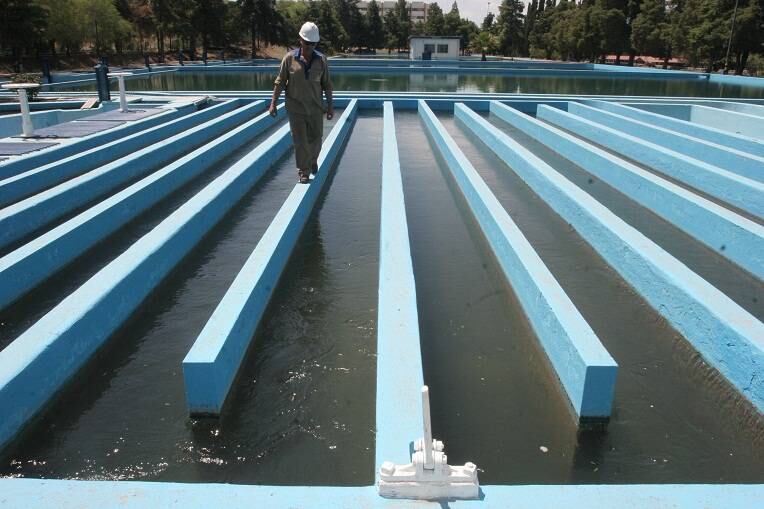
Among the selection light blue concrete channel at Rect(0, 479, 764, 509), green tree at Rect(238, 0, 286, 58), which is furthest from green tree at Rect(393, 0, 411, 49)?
light blue concrete channel at Rect(0, 479, 764, 509)

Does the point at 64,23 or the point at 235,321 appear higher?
the point at 64,23

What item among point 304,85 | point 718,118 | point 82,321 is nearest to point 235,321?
point 82,321

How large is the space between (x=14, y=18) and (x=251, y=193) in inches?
1031

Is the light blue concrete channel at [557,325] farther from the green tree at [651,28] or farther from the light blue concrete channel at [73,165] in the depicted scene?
the green tree at [651,28]

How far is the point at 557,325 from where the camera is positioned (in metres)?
2.74

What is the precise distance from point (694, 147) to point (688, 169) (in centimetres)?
130

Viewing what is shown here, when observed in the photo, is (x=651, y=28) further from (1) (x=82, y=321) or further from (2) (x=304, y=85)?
(1) (x=82, y=321)

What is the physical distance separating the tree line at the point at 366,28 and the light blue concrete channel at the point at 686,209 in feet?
86.1

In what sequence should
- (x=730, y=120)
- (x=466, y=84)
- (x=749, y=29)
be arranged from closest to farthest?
1. (x=730, y=120)
2. (x=466, y=84)
3. (x=749, y=29)

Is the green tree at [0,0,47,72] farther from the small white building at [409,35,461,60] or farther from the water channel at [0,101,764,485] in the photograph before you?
the water channel at [0,101,764,485]

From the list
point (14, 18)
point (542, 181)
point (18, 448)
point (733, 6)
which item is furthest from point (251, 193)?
point (733, 6)

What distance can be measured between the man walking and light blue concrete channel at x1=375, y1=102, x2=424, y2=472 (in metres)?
1.41

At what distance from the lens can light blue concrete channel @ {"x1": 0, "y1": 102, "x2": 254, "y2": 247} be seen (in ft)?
14.4

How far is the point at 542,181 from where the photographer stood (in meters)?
5.77
